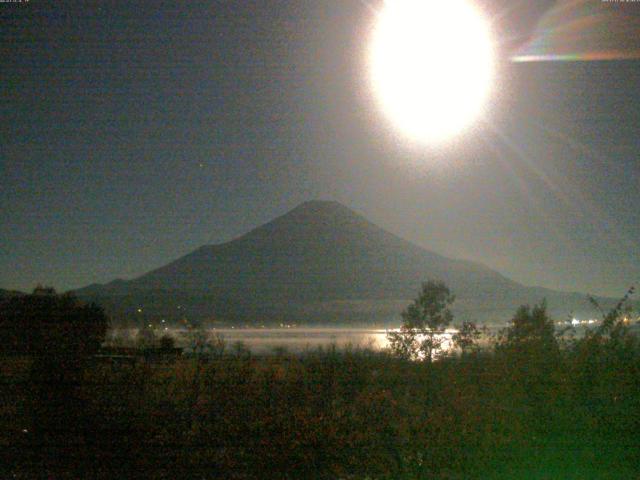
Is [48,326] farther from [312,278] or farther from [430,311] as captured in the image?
[312,278]

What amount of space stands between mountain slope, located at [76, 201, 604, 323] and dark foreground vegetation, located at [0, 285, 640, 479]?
56.3 m

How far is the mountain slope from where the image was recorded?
310 ft

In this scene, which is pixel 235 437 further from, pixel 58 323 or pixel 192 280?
pixel 192 280

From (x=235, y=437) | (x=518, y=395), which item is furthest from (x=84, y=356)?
(x=518, y=395)

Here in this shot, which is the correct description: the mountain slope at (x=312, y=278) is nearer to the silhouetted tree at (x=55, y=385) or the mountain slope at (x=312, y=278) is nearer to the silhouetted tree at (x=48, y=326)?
the silhouetted tree at (x=48, y=326)

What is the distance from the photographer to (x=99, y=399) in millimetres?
11523

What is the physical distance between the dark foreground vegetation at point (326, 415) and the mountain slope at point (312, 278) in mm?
56290

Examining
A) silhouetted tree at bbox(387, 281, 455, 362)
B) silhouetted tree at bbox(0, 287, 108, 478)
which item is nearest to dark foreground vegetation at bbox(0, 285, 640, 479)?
silhouetted tree at bbox(0, 287, 108, 478)

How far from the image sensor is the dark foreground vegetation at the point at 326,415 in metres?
8.82

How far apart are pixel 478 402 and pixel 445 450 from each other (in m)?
2.63

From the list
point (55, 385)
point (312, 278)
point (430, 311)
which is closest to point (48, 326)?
point (55, 385)

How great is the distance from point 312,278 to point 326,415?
130609 millimetres

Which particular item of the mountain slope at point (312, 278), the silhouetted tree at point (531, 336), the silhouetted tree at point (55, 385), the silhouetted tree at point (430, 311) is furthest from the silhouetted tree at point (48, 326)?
the mountain slope at point (312, 278)

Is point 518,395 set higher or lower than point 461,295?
lower
